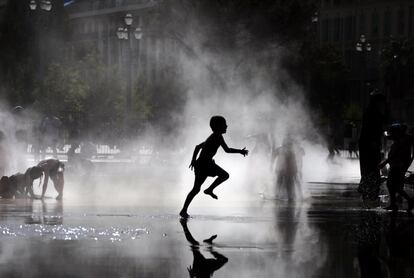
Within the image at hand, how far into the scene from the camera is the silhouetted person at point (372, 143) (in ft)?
75.4

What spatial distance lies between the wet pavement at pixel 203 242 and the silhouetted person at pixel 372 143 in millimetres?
2665

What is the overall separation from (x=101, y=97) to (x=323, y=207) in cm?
8363

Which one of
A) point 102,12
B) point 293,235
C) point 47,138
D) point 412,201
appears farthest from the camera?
point 102,12

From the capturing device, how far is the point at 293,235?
14.8 m

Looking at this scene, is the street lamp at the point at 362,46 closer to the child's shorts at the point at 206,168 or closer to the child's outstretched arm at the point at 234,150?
the child's shorts at the point at 206,168

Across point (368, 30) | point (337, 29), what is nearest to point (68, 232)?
point (368, 30)

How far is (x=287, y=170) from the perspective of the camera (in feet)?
77.7

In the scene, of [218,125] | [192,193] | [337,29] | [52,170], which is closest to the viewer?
[218,125]

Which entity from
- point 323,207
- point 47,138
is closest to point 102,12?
point 47,138

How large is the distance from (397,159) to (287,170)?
392 centimetres

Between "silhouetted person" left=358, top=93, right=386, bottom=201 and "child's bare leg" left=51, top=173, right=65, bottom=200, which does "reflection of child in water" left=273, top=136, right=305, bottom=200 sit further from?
"child's bare leg" left=51, top=173, right=65, bottom=200

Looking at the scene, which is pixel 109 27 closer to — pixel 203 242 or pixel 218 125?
pixel 218 125

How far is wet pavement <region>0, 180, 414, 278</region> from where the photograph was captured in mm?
11188

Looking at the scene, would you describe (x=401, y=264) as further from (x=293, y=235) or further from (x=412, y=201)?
(x=412, y=201)
